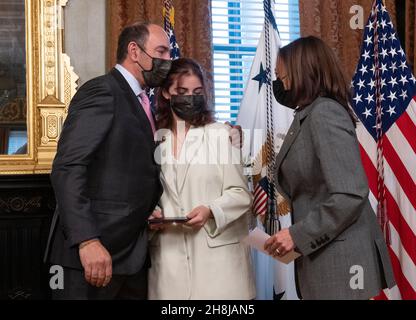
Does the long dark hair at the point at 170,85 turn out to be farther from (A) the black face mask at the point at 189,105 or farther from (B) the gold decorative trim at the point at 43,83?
(B) the gold decorative trim at the point at 43,83

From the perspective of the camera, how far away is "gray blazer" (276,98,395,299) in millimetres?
1853

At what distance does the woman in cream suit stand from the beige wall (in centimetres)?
174

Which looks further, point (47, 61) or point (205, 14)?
point (205, 14)

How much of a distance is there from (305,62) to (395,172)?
191cm

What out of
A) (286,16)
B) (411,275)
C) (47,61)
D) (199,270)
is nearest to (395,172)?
(411,275)

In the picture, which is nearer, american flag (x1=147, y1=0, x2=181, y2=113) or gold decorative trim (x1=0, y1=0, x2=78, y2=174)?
american flag (x1=147, y1=0, x2=181, y2=113)

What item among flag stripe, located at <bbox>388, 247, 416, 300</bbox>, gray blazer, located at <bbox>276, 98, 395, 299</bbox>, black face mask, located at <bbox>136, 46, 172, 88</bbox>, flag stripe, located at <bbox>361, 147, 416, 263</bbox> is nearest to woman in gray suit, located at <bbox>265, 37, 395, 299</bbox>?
gray blazer, located at <bbox>276, 98, 395, 299</bbox>

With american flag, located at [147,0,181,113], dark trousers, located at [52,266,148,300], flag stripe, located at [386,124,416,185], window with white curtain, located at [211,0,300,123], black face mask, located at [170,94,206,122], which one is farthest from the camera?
window with white curtain, located at [211,0,300,123]

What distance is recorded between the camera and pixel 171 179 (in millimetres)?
2260

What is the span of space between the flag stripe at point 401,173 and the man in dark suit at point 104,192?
2.01 m

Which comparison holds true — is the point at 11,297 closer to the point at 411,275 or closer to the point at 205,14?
the point at 205,14

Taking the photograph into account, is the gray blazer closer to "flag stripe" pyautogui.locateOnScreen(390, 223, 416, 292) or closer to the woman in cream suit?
the woman in cream suit

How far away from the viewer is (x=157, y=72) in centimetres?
234
